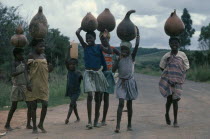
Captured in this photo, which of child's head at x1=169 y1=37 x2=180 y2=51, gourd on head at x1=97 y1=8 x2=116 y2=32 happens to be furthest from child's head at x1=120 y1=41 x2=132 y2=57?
child's head at x1=169 y1=37 x2=180 y2=51

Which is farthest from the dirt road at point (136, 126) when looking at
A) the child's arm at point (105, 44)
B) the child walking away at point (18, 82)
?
the child's arm at point (105, 44)

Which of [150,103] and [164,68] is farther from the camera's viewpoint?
[150,103]

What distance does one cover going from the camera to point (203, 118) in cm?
922

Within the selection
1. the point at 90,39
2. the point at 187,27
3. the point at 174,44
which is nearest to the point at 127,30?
the point at 90,39

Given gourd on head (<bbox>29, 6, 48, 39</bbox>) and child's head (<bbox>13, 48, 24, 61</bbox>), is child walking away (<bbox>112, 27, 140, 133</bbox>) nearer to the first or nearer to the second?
gourd on head (<bbox>29, 6, 48, 39</bbox>)

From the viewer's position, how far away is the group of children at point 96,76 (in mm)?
7336

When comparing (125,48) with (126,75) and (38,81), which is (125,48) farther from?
(38,81)

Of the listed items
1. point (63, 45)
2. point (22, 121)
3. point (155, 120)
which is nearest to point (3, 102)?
point (22, 121)

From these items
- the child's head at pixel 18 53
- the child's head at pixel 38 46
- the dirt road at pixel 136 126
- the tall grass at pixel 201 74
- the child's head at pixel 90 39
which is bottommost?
the dirt road at pixel 136 126

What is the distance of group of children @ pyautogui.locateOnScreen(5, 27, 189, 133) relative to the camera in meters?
7.34

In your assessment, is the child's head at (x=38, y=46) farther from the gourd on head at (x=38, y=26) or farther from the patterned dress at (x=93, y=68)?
the patterned dress at (x=93, y=68)

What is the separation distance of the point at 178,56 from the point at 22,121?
3539 millimetres

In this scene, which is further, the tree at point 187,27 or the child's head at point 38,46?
the tree at point 187,27

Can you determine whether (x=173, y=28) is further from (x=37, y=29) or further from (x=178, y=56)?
(x=37, y=29)
